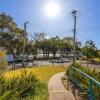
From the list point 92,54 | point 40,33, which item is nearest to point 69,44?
point 40,33

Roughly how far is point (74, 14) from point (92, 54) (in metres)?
30.6

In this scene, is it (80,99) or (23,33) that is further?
(23,33)

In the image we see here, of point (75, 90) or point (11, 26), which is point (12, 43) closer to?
point (11, 26)

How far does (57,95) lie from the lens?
10.2 meters

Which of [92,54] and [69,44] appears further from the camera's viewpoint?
[69,44]

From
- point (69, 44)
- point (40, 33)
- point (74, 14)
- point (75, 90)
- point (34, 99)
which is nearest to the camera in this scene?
point (34, 99)

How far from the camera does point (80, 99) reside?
9.49 m

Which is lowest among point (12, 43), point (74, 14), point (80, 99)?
point (80, 99)

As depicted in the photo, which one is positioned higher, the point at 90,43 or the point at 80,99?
the point at 90,43

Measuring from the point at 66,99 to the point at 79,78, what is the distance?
2.07m

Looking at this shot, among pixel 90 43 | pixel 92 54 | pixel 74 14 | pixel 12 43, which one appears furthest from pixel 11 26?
pixel 90 43

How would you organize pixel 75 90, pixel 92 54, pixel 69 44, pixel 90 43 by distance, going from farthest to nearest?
1. pixel 69 44
2. pixel 90 43
3. pixel 92 54
4. pixel 75 90

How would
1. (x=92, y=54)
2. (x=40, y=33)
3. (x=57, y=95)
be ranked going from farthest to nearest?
(x=40, y=33) → (x=92, y=54) → (x=57, y=95)

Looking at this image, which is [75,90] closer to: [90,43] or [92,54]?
[92,54]
